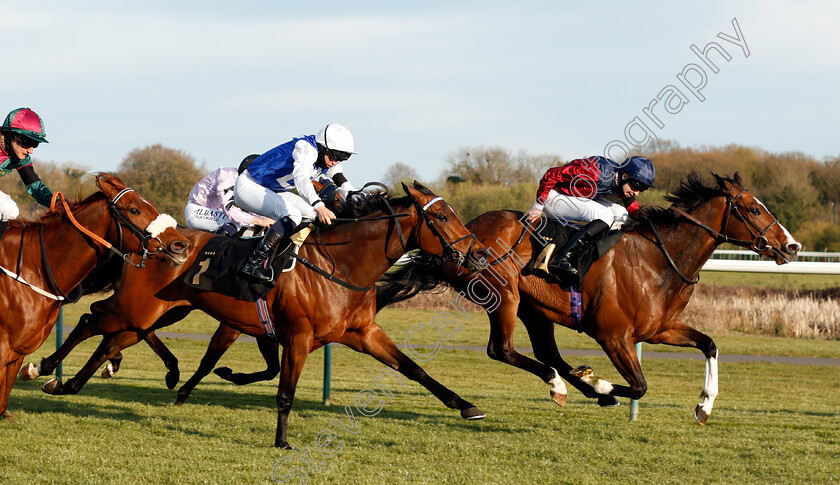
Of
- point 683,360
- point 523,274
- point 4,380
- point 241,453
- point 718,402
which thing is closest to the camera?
point 241,453

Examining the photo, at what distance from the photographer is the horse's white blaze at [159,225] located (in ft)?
17.3

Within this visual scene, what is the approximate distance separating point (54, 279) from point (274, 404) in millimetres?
2722

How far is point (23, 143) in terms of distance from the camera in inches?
220

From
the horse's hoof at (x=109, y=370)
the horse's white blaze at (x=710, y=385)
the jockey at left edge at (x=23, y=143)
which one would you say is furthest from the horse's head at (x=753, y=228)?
the horse's hoof at (x=109, y=370)

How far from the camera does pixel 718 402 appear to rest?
8891 millimetres

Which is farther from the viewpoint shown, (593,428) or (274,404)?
(274,404)

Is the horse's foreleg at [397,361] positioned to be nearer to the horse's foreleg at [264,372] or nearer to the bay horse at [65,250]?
the bay horse at [65,250]

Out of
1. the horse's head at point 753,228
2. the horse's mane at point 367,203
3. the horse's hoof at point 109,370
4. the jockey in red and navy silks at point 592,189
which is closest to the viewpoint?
the horse's mane at point 367,203

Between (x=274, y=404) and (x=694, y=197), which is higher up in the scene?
(x=694, y=197)

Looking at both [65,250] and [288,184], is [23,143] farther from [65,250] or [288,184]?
[288,184]

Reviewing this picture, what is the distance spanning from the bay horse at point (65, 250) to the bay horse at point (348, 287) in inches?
33.8

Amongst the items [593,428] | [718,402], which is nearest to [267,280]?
[593,428]

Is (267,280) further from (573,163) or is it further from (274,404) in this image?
(573,163)

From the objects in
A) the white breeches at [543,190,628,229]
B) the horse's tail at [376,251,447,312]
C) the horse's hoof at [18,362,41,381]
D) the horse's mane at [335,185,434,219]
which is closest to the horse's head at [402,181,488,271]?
the horse's mane at [335,185,434,219]
